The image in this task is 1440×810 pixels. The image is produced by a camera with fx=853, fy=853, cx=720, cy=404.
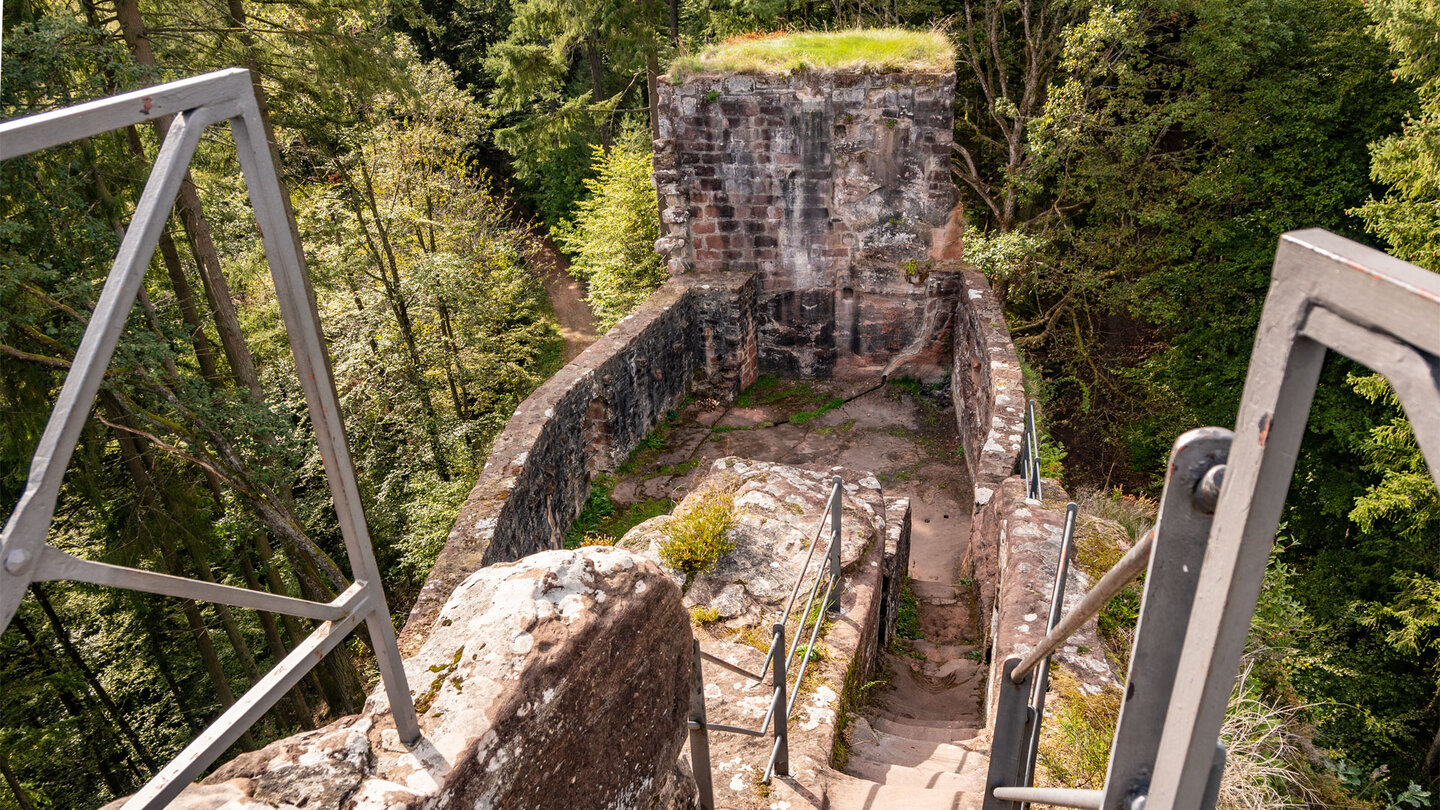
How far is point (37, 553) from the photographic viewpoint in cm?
107

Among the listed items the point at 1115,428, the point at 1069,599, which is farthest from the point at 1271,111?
the point at 1069,599

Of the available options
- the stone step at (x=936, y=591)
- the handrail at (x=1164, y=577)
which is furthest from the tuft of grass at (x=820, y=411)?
the handrail at (x=1164, y=577)

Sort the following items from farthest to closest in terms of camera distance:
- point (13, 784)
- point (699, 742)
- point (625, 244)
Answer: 1. point (625, 244)
2. point (13, 784)
3. point (699, 742)

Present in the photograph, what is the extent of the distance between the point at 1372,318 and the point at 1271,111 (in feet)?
45.8

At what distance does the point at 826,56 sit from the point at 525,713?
349 inches

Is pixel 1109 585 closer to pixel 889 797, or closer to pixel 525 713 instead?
pixel 525 713

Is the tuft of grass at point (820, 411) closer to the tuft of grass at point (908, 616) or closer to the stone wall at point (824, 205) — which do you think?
the stone wall at point (824, 205)

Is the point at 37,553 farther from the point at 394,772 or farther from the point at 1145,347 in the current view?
the point at 1145,347

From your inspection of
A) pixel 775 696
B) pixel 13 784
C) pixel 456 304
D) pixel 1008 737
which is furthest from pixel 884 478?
pixel 13 784

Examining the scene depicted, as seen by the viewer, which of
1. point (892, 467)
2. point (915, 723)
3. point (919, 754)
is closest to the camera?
point (919, 754)

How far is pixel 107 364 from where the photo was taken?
113cm

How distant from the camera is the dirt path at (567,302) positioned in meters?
22.2

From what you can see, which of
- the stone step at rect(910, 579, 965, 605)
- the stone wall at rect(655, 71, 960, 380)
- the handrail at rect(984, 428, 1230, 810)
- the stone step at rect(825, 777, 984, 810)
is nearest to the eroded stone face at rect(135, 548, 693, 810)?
the handrail at rect(984, 428, 1230, 810)

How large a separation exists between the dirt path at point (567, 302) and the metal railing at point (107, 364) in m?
19.6
